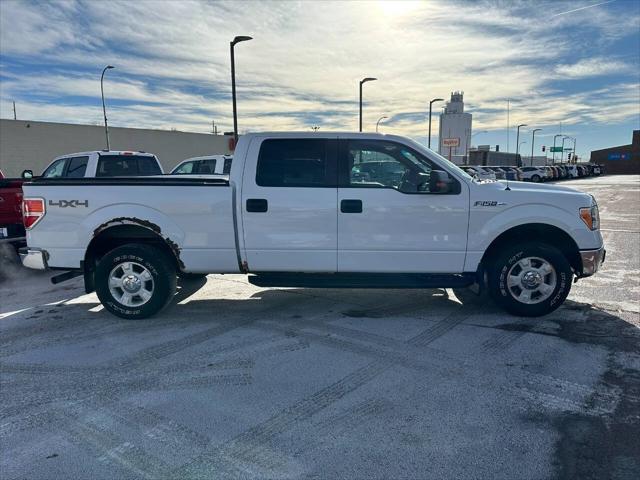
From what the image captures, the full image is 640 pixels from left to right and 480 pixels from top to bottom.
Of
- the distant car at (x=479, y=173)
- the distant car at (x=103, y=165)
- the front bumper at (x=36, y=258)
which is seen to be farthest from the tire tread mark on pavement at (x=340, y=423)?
the distant car at (x=103, y=165)

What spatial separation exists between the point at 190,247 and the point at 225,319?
2.99 ft

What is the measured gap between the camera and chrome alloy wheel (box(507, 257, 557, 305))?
5.02 meters

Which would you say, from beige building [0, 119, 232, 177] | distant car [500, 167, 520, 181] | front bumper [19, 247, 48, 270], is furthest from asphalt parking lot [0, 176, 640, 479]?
distant car [500, 167, 520, 181]

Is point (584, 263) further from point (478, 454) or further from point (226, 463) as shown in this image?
point (226, 463)

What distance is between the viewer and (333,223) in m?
4.91

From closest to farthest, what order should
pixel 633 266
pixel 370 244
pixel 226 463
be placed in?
pixel 226 463 → pixel 370 244 → pixel 633 266

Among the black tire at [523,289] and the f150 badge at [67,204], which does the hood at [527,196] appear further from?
the f150 badge at [67,204]

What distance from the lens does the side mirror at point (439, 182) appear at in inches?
183

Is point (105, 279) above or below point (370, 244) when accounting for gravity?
below

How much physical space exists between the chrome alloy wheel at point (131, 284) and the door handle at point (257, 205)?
1391mm

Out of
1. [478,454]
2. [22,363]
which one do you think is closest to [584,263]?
[478,454]

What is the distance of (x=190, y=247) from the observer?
16.6 ft

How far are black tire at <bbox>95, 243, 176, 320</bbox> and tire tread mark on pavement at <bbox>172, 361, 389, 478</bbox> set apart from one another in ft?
8.08

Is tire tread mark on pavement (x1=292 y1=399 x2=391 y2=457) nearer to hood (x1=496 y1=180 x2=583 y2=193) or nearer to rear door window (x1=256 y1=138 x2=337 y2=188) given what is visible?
rear door window (x1=256 y1=138 x2=337 y2=188)
